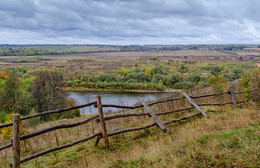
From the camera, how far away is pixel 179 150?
411 cm

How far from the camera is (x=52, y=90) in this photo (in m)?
32.0

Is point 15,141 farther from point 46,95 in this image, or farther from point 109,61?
point 109,61

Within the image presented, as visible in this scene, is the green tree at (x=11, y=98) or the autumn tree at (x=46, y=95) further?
the autumn tree at (x=46, y=95)

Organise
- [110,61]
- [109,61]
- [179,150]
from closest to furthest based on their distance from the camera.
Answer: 1. [179,150]
2. [110,61]
3. [109,61]

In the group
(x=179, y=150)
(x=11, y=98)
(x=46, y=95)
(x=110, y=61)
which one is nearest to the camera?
(x=179, y=150)

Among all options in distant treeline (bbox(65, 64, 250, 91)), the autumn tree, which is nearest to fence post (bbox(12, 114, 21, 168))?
the autumn tree

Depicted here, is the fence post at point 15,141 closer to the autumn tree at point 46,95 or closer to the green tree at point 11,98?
the autumn tree at point 46,95

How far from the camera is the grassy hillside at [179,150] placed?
141 inches

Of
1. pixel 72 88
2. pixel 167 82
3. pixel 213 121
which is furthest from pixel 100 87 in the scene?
pixel 213 121

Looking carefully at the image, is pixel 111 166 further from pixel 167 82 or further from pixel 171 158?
pixel 167 82

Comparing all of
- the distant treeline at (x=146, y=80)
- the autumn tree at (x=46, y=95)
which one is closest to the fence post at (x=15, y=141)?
the autumn tree at (x=46, y=95)

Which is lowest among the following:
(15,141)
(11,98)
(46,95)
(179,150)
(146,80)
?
(146,80)

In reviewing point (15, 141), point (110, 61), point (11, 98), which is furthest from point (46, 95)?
point (110, 61)

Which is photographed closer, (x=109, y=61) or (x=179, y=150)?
(x=179, y=150)
